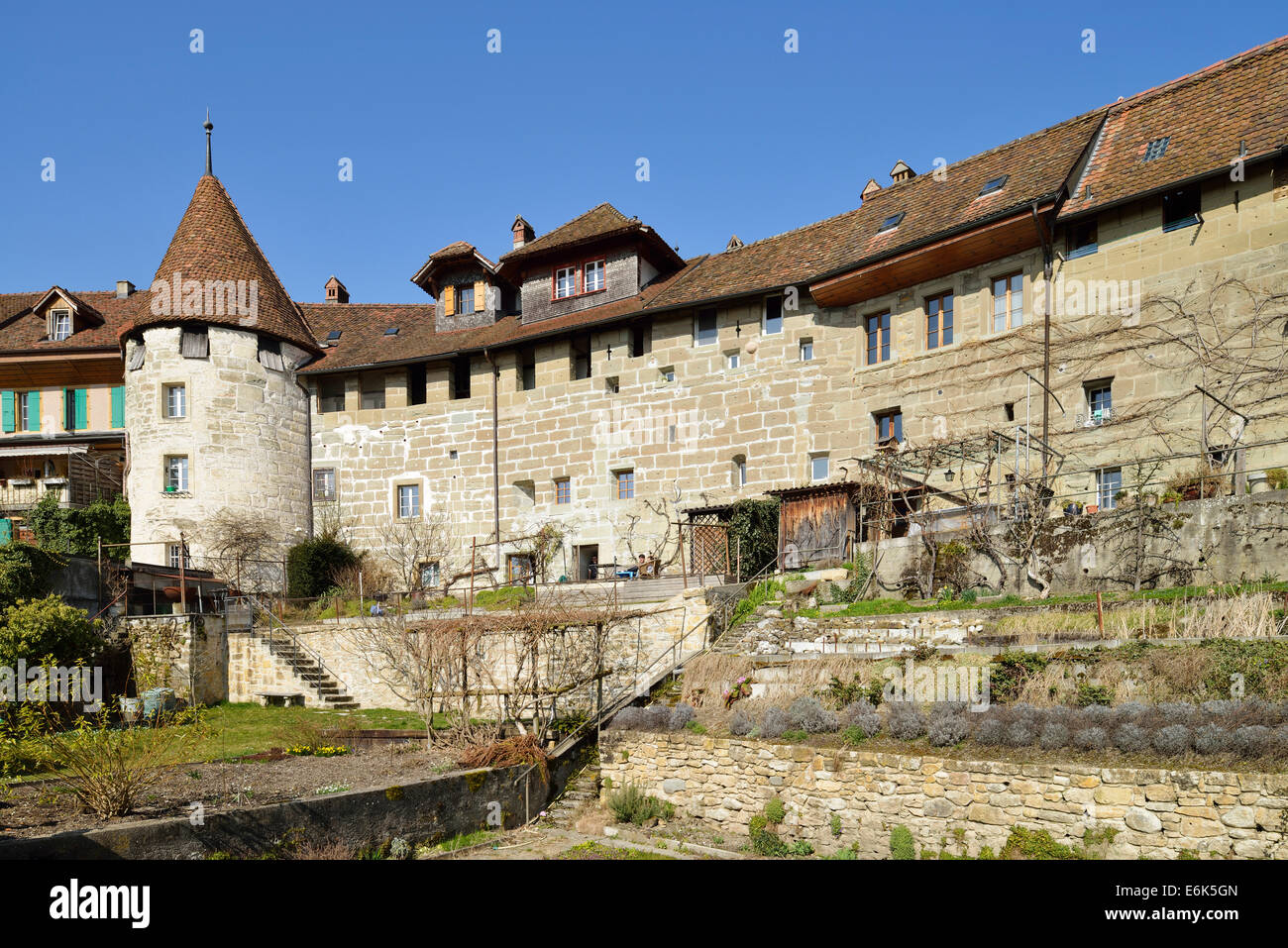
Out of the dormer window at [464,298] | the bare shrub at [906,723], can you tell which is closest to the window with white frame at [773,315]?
the dormer window at [464,298]

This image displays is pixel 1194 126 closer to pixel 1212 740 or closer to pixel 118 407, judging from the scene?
pixel 1212 740

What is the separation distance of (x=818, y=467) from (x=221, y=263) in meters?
19.3

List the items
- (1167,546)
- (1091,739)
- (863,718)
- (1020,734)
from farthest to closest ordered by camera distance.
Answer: (1167,546) < (863,718) < (1020,734) < (1091,739)

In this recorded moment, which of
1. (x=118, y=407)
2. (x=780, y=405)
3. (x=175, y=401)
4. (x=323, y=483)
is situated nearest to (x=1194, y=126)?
(x=780, y=405)

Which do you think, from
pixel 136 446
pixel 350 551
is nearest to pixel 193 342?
pixel 136 446

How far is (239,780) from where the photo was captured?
12.6m

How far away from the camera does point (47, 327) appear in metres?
35.1

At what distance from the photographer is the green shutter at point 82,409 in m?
34.6

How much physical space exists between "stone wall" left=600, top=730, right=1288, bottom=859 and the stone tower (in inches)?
739

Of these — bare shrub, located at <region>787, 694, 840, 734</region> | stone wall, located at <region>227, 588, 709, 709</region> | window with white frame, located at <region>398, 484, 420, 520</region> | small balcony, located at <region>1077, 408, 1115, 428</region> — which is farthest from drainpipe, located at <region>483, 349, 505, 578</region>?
bare shrub, located at <region>787, 694, 840, 734</region>

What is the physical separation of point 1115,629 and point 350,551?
22.6 m

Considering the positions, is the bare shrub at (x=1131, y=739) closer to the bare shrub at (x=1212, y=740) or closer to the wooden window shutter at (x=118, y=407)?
the bare shrub at (x=1212, y=740)

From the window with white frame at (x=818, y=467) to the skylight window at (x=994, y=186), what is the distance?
7.56 m
